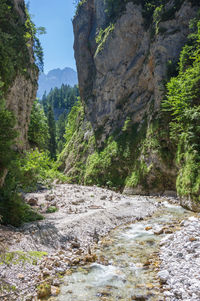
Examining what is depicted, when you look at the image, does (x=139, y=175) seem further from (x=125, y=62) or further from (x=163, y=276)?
(x=125, y=62)

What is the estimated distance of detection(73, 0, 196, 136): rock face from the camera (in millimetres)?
25109

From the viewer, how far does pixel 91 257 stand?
769cm

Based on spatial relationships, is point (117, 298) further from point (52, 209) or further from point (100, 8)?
point (100, 8)

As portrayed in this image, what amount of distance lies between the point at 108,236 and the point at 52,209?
16.8ft

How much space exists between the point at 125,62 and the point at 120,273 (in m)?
34.7

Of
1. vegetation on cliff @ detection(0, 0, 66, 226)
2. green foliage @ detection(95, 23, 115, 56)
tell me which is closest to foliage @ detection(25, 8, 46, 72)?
vegetation on cliff @ detection(0, 0, 66, 226)

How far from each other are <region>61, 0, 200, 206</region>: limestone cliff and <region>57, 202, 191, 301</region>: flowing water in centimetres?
1184

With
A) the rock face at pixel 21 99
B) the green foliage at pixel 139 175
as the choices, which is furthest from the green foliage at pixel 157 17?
the rock face at pixel 21 99

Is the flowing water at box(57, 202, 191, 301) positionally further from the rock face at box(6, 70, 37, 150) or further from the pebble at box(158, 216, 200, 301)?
the rock face at box(6, 70, 37, 150)

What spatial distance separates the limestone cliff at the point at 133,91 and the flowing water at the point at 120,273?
11837 millimetres

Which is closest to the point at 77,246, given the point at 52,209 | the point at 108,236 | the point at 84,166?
the point at 108,236

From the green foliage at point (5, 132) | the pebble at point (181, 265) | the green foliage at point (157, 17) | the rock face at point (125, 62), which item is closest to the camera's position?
the pebble at point (181, 265)

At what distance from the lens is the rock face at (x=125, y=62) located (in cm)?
2511

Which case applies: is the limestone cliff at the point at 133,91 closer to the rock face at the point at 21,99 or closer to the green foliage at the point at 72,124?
the green foliage at the point at 72,124
